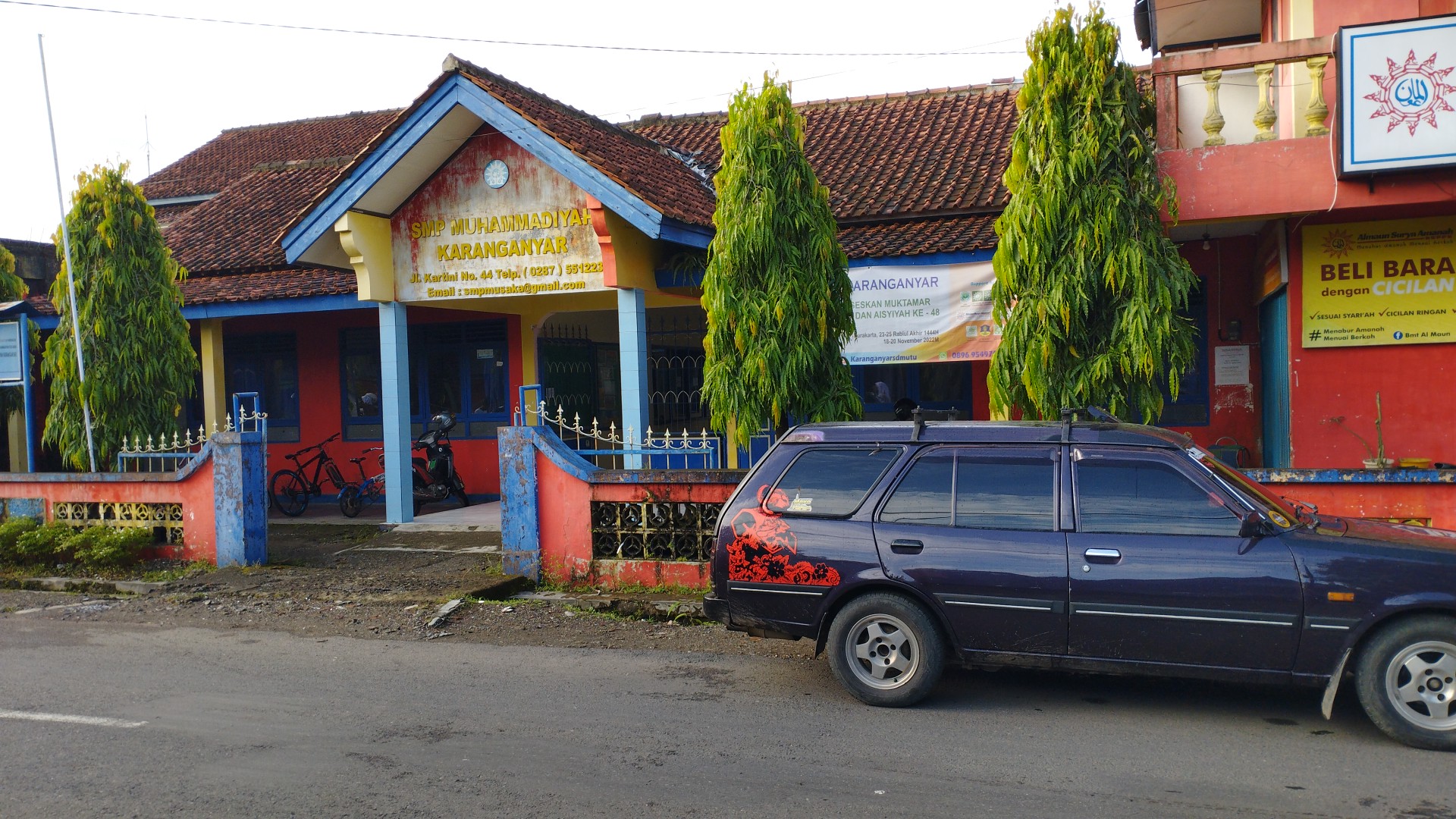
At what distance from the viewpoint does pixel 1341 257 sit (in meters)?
10.2

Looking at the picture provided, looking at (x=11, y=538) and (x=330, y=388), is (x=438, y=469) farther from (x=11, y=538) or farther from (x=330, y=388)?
(x=11, y=538)

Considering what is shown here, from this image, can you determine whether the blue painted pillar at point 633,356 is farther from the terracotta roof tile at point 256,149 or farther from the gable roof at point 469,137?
the terracotta roof tile at point 256,149

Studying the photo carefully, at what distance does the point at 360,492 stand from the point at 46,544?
431 cm

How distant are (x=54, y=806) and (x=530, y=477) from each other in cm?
527

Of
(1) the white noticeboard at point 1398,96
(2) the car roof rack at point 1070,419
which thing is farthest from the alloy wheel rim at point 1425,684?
(1) the white noticeboard at point 1398,96

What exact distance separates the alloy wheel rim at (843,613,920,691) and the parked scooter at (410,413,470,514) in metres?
9.40

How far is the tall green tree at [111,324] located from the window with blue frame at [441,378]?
12.8 feet

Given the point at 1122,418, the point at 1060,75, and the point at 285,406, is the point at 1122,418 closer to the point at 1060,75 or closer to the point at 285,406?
the point at 1060,75

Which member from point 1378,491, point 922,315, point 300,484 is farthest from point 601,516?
point 300,484

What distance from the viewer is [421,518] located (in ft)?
44.6

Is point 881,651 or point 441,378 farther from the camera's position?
point 441,378

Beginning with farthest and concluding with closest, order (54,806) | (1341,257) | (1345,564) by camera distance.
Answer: (1341,257), (1345,564), (54,806)

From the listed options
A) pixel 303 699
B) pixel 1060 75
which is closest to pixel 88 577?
pixel 303 699

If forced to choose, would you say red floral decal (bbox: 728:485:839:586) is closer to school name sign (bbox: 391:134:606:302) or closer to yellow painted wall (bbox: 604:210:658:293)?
yellow painted wall (bbox: 604:210:658:293)
